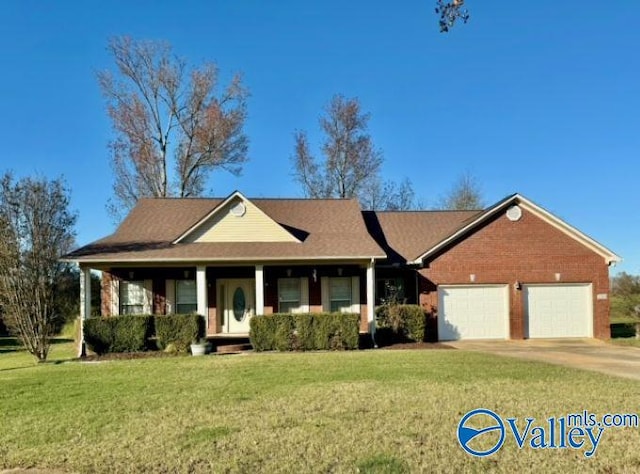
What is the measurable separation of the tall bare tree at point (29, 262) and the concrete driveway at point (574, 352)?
1299cm

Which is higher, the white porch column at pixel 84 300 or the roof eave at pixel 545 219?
the roof eave at pixel 545 219

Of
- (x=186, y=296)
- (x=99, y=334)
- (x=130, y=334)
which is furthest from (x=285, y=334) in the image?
(x=99, y=334)

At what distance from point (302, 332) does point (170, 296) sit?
20.5ft

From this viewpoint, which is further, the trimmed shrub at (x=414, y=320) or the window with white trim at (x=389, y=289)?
the window with white trim at (x=389, y=289)

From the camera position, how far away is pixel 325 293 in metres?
21.0

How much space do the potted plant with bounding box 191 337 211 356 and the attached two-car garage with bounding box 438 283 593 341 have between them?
8440mm

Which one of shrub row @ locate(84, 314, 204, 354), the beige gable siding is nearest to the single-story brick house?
the beige gable siding

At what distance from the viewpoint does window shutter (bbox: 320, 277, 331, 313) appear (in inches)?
823

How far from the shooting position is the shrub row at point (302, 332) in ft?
56.0

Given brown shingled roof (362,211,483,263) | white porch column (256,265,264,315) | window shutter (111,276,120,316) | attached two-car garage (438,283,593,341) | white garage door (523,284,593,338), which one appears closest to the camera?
white porch column (256,265,264,315)

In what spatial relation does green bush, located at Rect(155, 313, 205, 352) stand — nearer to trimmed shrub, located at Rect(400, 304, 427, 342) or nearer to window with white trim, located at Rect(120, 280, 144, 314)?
window with white trim, located at Rect(120, 280, 144, 314)

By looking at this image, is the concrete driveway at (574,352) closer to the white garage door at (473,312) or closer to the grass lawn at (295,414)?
the white garage door at (473,312)

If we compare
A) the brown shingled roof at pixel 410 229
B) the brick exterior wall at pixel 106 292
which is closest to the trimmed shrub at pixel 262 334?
the brown shingled roof at pixel 410 229

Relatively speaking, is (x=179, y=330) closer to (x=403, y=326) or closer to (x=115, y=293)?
(x=115, y=293)
